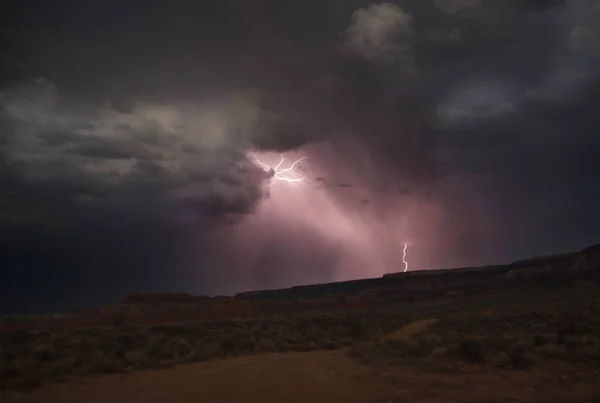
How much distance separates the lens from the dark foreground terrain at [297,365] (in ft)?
39.6

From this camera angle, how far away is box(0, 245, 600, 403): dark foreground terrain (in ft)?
39.6

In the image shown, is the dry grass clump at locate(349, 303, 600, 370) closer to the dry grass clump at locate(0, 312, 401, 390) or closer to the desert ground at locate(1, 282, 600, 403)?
the desert ground at locate(1, 282, 600, 403)

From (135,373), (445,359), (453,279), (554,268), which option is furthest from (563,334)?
(453,279)

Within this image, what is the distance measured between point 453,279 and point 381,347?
8543 cm

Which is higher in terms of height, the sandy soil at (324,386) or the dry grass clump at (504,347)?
the dry grass clump at (504,347)

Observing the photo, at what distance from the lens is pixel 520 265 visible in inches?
4048

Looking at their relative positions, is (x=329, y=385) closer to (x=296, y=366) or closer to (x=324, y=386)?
(x=324, y=386)

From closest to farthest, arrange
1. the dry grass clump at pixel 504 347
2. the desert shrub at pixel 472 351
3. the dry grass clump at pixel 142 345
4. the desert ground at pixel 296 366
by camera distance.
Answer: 1. the desert ground at pixel 296 366
2. the dry grass clump at pixel 142 345
3. the dry grass clump at pixel 504 347
4. the desert shrub at pixel 472 351

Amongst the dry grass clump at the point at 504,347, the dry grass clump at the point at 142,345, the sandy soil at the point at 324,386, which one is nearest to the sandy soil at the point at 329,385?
the sandy soil at the point at 324,386

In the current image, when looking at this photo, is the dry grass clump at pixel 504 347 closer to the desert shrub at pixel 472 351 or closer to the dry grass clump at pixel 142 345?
the desert shrub at pixel 472 351

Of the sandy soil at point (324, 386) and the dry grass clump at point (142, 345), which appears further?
the dry grass clump at point (142, 345)

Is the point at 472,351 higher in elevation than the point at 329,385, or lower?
higher

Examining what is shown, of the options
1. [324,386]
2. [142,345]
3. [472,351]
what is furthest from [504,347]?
[142,345]

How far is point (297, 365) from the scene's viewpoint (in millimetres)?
16953
